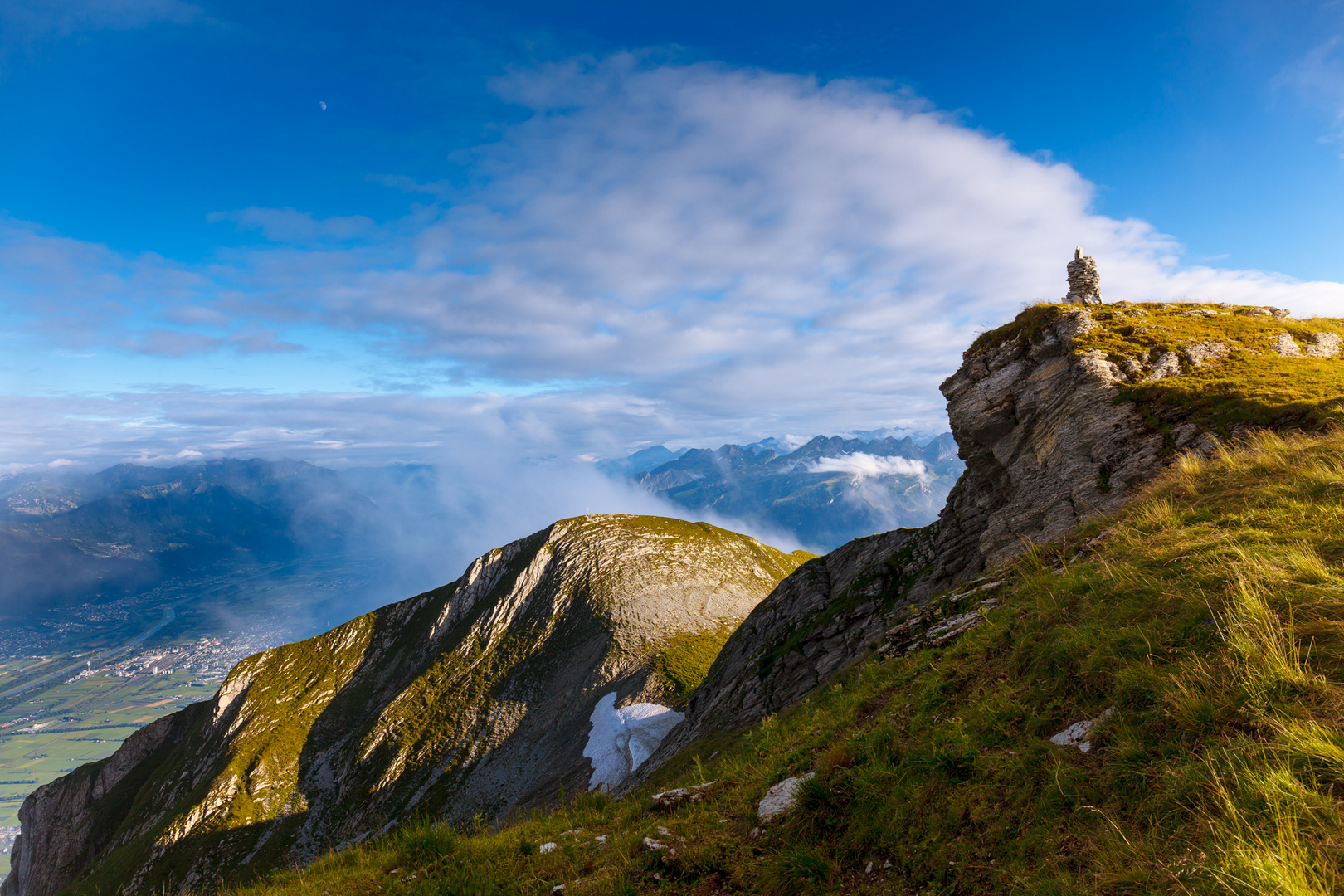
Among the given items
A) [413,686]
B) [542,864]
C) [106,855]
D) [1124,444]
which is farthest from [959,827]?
[106,855]

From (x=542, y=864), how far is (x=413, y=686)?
102045 millimetres

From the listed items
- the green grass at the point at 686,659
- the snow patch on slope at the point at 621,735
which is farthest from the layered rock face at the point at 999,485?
the green grass at the point at 686,659

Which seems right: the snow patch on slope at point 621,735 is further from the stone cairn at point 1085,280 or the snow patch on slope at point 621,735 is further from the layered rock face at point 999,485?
the stone cairn at point 1085,280

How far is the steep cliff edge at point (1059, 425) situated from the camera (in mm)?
19969

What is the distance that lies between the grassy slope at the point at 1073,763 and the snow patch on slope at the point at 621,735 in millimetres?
44374

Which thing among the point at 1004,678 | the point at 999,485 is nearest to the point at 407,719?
the point at 999,485

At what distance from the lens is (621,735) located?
60.9 metres

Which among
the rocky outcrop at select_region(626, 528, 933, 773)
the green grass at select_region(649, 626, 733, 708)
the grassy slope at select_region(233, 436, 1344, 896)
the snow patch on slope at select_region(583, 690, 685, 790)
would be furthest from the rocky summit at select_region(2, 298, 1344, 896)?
the green grass at select_region(649, 626, 733, 708)

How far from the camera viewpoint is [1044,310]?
30.5 meters

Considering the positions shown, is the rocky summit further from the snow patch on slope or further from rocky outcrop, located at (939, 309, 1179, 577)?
the snow patch on slope

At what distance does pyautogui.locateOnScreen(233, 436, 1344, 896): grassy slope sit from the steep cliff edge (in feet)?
27.3

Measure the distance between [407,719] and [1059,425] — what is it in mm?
101993

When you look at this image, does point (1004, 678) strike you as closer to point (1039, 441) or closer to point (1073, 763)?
point (1073, 763)

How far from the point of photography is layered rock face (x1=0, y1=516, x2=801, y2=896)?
2938 inches
